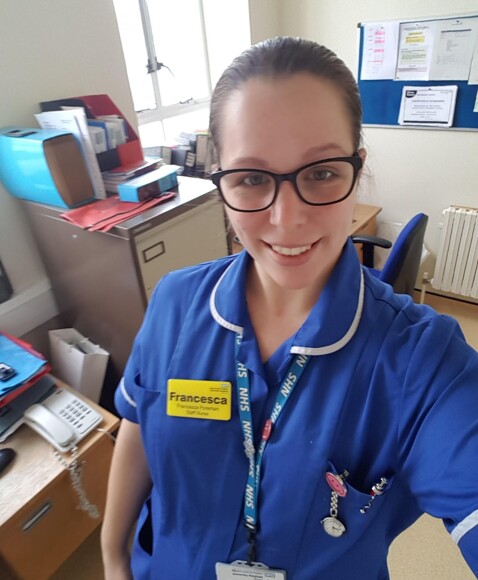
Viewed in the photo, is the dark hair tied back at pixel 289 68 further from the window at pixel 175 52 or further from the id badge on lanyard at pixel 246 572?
the window at pixel 175 52

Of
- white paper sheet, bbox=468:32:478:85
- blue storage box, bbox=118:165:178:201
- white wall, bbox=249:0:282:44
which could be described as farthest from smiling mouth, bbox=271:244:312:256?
white wall, bbox=249:0:282:44

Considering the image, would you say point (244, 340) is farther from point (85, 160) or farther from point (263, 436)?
point (85, 160)

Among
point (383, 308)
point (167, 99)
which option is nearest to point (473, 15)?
point (167, 99)

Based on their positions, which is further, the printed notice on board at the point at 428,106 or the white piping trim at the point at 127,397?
the printed notice on board at the point at 428,106

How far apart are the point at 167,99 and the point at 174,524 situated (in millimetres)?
2559

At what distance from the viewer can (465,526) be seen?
51cm

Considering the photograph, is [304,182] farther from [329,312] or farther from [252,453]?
[252,453]

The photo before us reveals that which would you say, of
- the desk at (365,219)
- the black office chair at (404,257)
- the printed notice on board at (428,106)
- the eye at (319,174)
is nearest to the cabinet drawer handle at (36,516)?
the eye at (319,174)

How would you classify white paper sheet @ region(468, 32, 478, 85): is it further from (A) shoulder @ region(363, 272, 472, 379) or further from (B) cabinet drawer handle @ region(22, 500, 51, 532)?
(B) cabinet drawer handle @ region(22, 500, 51, 532)

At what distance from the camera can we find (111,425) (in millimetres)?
1338

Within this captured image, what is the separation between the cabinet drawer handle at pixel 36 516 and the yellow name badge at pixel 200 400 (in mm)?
855

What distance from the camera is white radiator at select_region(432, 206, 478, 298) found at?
8.03 ft

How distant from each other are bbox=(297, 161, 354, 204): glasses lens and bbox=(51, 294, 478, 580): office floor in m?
1.55

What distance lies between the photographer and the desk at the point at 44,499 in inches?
44.7
